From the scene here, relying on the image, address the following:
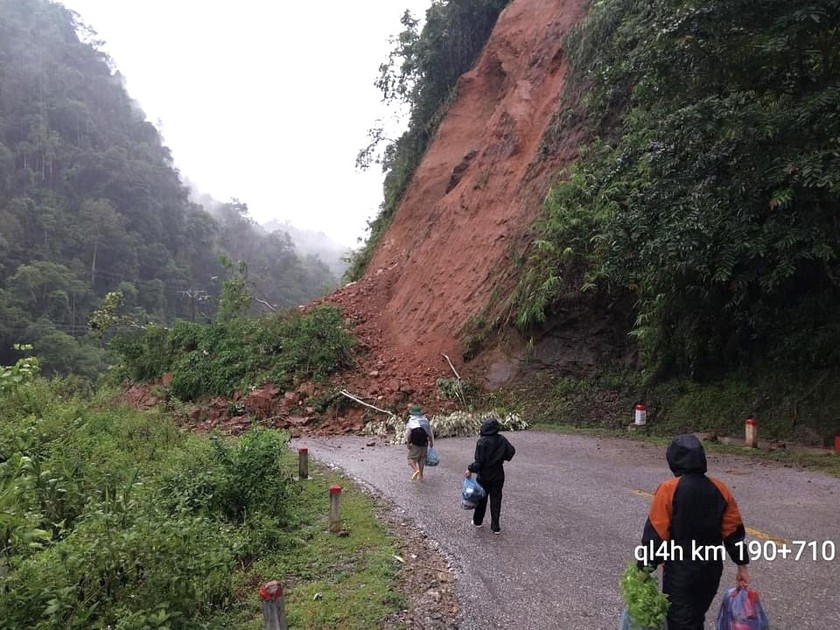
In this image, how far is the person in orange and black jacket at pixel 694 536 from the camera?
332cm

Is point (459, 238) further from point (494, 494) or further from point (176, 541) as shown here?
point (176, 541)

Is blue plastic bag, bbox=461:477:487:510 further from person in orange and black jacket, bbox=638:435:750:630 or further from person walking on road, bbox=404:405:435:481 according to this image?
person in orange and black jacket, bbox=638:435:750:630

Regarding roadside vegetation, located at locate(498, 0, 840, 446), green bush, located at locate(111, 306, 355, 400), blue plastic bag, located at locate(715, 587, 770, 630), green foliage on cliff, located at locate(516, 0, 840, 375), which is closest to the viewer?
blue plastic bag, located at locate(715, 587, 770, 630)

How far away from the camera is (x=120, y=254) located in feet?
189

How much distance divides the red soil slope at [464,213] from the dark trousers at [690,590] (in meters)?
12.8

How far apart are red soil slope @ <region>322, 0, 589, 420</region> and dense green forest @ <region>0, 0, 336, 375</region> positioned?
17.8 m

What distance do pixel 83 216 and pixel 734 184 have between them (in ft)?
204

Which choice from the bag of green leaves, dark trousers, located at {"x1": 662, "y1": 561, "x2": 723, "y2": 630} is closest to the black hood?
dark trousers, located at {"x1": 662, "y1": 561, "x2": 723, "y2": 630}

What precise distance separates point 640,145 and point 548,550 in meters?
7.89

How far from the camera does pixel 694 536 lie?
3320mm

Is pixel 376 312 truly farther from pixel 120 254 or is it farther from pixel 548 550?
pixel 120 254

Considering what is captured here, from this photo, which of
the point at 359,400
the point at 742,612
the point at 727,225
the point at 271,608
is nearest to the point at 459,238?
the point at 359,400

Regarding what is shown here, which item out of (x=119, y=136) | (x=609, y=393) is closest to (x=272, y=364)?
(x=609, y=393)

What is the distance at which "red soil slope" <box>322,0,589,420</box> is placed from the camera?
1886cm
